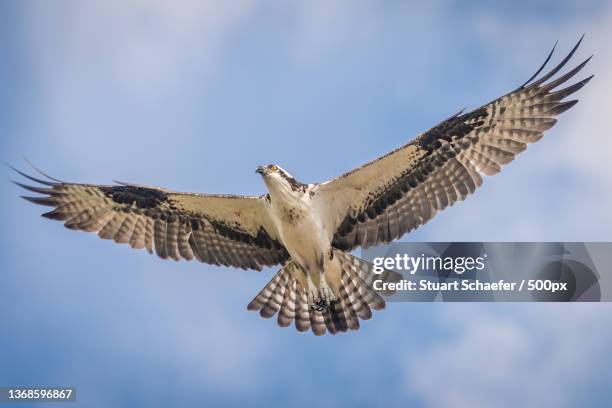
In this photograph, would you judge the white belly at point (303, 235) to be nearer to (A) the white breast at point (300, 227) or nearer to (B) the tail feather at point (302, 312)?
(A) the white breast at point (300, 227)

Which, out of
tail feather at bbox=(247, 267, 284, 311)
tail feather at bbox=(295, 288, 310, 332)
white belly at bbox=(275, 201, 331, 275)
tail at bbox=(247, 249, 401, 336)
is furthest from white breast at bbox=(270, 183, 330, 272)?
tail feather at bbox=(247, 267, 284, 311)

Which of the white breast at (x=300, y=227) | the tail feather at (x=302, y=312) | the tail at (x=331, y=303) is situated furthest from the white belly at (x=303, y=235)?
the tail feather at (x=302, y=312)

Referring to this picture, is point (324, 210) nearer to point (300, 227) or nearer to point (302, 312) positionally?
point (300, 227)

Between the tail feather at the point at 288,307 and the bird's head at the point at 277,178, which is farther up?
the bird's head at the point at 277,178

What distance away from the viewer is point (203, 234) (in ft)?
67.6

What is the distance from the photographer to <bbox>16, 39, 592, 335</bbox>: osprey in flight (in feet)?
64.3

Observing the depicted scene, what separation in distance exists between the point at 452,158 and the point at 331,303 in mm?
2493

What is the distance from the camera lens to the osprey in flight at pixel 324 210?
19.6m

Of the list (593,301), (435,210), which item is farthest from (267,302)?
(593,301)

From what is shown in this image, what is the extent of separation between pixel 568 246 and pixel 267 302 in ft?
15.6

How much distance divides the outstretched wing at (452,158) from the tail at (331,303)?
777 millimetres

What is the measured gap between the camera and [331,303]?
808 inches

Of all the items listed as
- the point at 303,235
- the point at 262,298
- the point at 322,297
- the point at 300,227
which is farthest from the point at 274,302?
the point at 300,227

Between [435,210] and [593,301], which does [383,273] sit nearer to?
[435,210]
